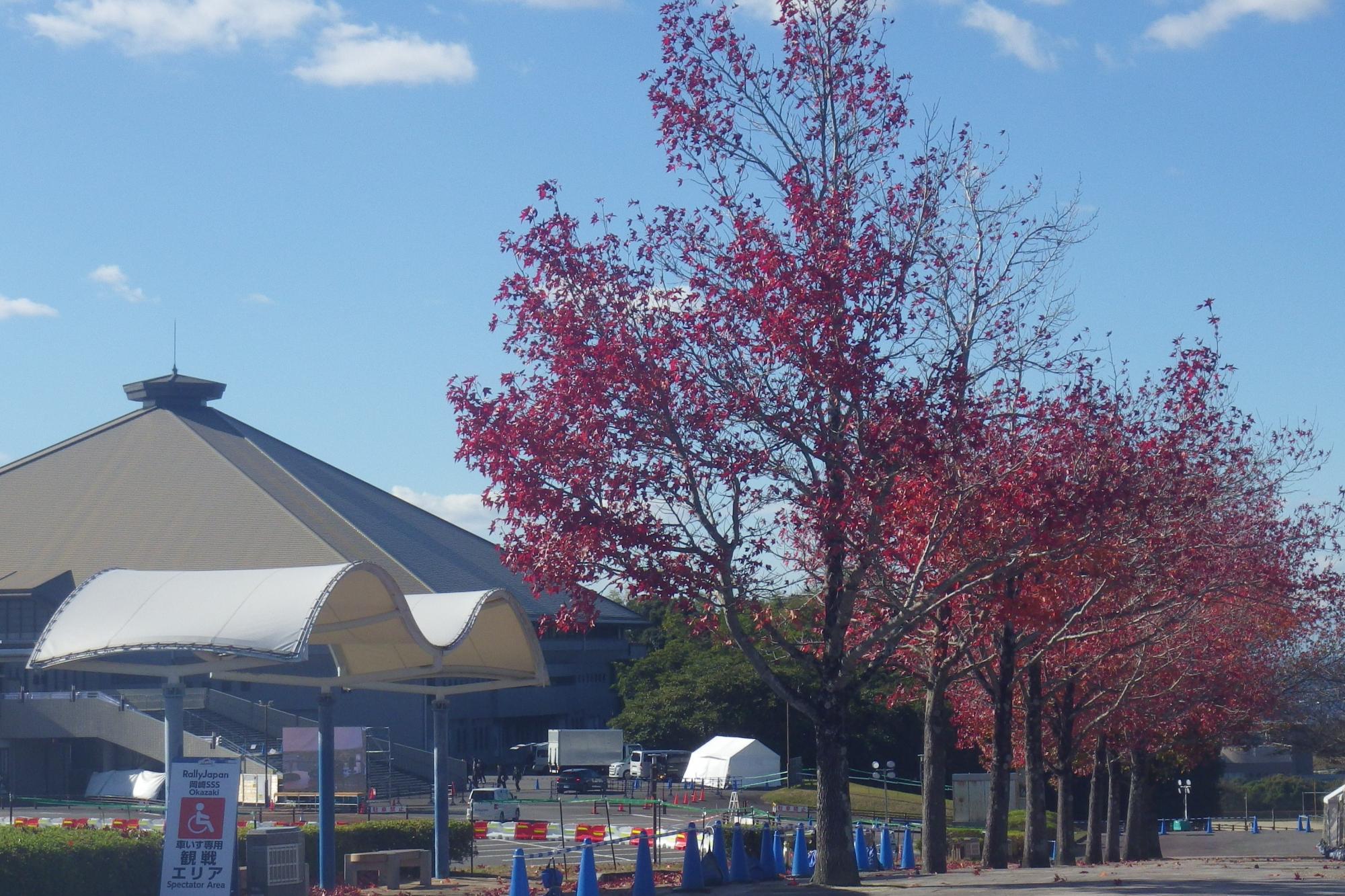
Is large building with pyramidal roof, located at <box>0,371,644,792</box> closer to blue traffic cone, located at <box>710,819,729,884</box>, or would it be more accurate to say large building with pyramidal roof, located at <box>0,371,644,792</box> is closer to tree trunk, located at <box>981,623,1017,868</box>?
tree trunk, located at <box>981,623,1017,868</box>

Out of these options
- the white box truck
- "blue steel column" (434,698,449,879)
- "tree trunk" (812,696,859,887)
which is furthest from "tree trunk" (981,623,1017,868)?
the white box truck

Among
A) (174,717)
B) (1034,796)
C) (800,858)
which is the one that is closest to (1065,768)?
(1034,796)

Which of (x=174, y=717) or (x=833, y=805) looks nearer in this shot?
(x=174, y=717)

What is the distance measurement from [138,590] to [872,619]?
13.5m

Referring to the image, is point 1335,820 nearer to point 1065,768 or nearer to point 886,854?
A: point 1065,768

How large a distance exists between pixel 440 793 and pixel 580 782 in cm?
3647

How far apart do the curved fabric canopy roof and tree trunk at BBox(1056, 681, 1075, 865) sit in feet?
56.4

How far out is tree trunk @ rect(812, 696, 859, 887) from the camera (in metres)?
18.2

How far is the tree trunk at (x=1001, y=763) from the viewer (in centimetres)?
2675

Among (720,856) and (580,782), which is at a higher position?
(720,856)

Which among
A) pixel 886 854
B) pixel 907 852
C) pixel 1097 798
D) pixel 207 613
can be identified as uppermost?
pixel 207 613

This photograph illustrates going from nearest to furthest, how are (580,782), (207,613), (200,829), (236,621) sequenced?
(200,829), (236,621), (207,613), (580,782)

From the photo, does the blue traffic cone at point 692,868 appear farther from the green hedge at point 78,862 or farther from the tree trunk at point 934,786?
the tree trunk at point 934,786

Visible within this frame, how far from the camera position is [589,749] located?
64.6 metres
